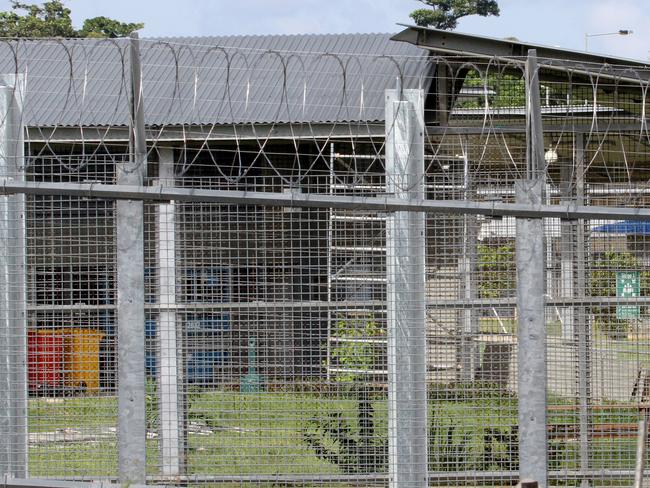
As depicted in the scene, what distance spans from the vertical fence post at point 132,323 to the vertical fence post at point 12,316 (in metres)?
0.66

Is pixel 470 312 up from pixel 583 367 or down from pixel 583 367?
up

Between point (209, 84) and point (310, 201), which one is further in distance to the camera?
point (209, 84)

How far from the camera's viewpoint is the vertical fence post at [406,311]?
5.48 metres

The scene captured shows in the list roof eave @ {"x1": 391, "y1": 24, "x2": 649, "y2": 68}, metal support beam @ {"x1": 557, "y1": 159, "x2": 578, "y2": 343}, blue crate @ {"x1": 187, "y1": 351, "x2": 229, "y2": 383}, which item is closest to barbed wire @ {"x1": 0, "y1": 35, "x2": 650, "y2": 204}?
roof eave @ {"x1": 391, "y1": 24, "x2": 649, "y2": 68}

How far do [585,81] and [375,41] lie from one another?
187 inches

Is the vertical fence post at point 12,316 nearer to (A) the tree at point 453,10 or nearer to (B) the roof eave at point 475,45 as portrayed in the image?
(B) the roof eave at point 475,45

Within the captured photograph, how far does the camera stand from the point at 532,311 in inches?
209

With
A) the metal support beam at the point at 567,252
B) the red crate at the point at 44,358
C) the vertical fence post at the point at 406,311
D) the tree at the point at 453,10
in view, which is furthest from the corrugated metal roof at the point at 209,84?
the tree at the point at 453,10

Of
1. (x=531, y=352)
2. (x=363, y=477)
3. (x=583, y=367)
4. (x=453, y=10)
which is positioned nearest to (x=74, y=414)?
(x=363, y=477)

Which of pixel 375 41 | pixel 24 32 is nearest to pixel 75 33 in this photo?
pixel 24 32

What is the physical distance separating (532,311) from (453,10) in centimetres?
4592

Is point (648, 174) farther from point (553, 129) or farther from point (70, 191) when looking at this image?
point (70, 191)

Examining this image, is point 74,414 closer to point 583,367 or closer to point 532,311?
point 532,311

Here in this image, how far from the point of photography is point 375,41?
13.7 m
